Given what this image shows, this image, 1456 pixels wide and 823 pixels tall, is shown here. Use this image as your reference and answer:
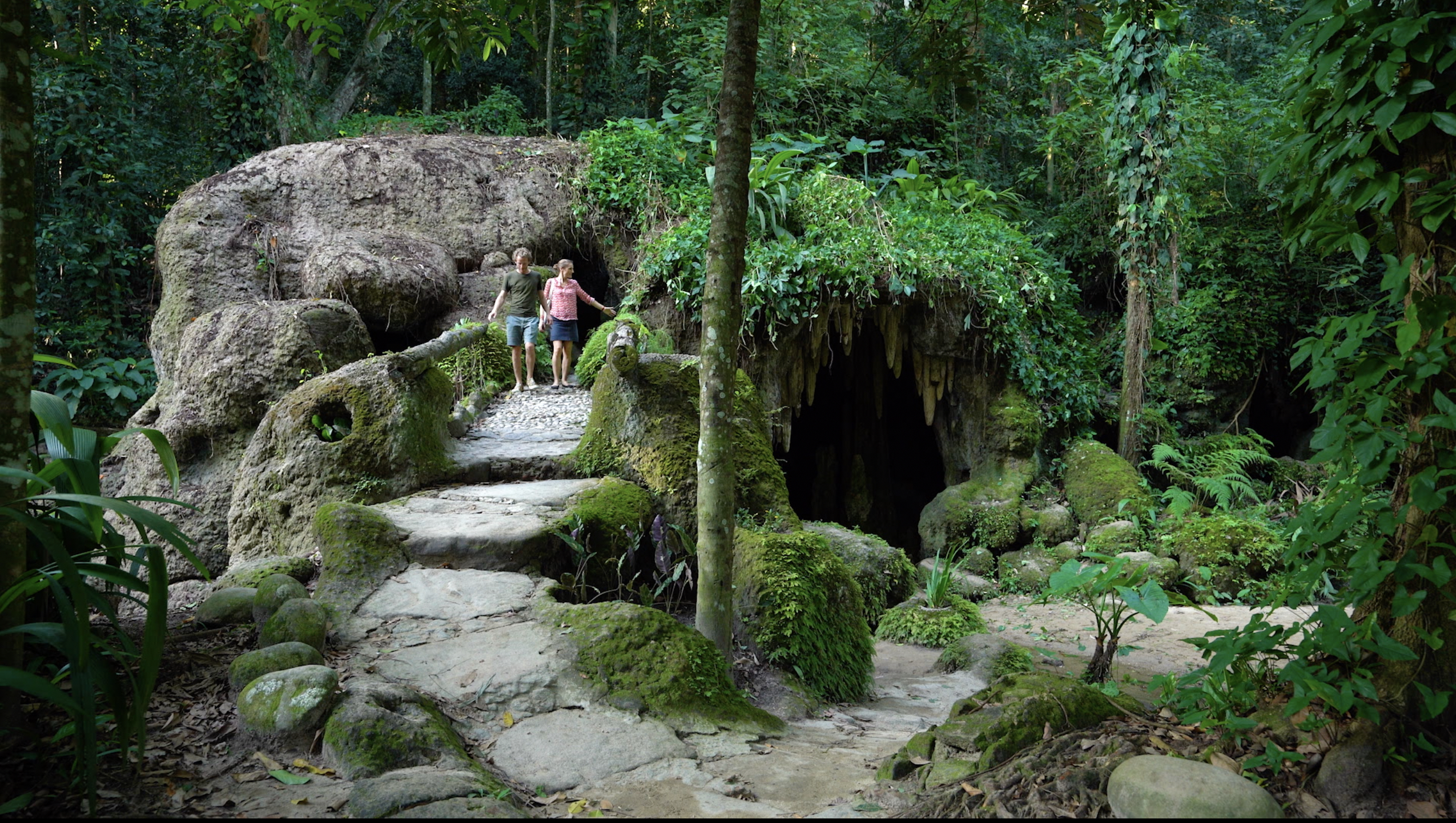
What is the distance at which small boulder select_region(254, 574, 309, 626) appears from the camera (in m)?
4.09

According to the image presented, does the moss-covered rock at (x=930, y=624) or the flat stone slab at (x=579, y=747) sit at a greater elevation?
the flat stone slab at (x=579, y=747)

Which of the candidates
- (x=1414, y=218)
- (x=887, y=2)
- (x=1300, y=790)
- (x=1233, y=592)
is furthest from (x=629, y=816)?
(x=887, y=2)

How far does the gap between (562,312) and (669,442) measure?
3536mm

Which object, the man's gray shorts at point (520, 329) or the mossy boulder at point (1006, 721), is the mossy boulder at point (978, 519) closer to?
the man's gray shorts at point (520, 329)

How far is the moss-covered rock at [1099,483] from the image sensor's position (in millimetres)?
9844

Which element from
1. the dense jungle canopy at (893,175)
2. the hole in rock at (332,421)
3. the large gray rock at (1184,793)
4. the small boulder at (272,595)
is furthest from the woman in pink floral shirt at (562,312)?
the large gray rock at (1184,793)

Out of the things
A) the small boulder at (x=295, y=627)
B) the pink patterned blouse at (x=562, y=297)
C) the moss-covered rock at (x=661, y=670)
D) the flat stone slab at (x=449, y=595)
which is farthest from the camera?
the pink patterned blouse at (x=562, y=297)

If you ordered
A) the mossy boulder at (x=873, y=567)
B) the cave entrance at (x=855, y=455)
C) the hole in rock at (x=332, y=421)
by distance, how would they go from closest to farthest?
1. the hole in rock at (x=332, y=421)
2. the mossy boulder at (x=873, y=567)
3. the cave entrance at (x=855, y=455)

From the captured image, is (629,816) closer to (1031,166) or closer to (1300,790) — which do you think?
(1300,790)

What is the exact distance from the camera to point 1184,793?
7.70ft

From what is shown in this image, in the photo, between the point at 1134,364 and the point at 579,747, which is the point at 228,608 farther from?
the point at 1134,364

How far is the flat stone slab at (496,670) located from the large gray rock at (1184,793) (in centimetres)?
237

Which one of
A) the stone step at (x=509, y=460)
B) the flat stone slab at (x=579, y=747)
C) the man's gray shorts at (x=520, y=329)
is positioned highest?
the man's gray shorts at (x=520, y=329)

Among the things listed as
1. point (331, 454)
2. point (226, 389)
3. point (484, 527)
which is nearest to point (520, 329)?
point (226, 389)
